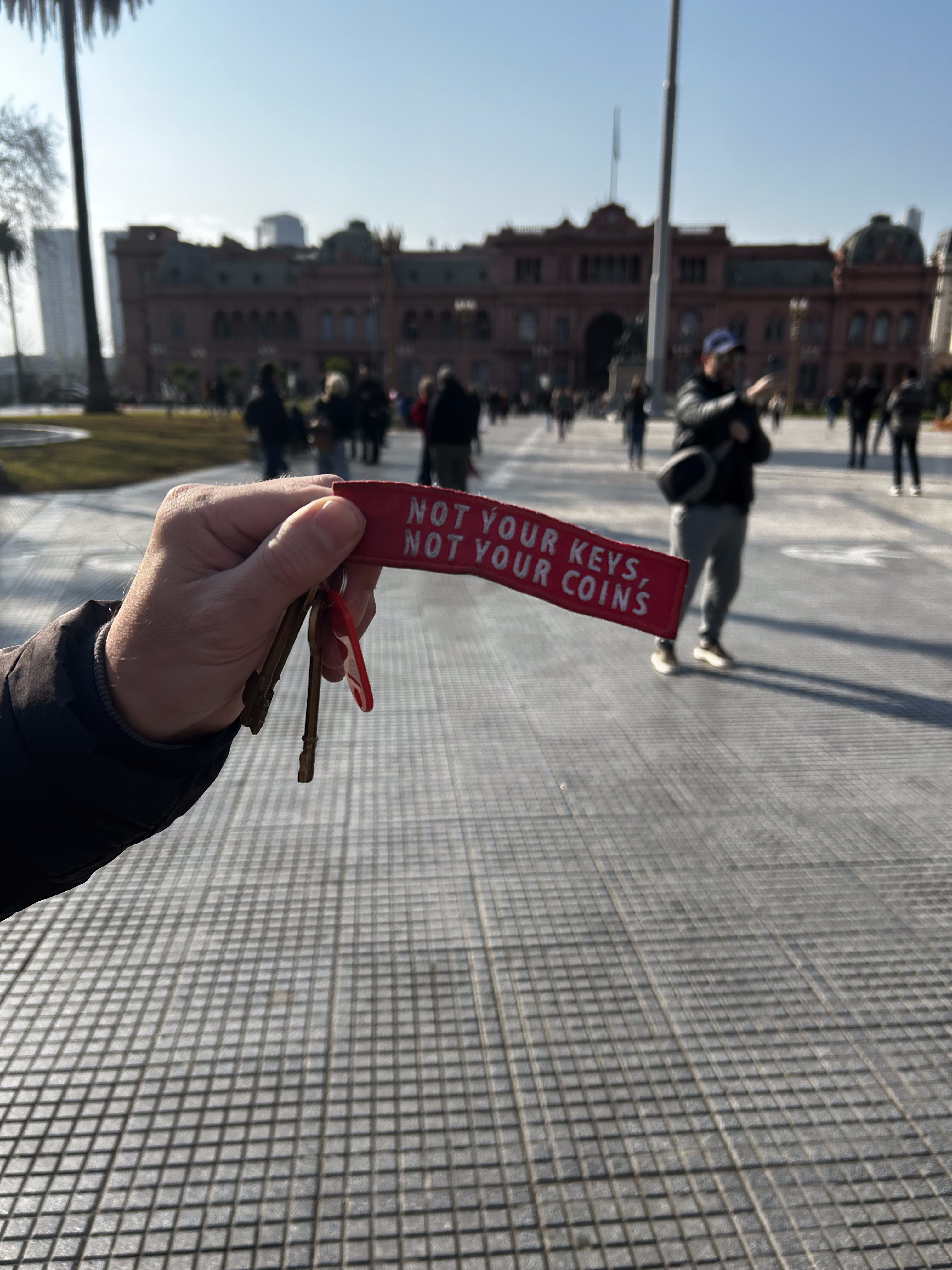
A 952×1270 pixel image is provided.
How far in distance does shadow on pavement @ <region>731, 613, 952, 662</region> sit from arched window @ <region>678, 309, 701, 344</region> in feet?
219

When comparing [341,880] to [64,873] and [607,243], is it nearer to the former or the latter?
[64,873]

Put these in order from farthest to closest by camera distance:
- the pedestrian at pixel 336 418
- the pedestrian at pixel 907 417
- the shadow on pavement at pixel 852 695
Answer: the pedestrian at pixel 907 417
the pedestrian at pixel 336 418
the shadow on pavement at pixel 852 695

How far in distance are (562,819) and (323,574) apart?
2.54m

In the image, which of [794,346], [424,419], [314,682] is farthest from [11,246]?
[794,346]

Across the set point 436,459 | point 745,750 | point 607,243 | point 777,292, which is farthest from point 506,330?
point 745,750

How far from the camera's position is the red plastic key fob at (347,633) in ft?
3.45

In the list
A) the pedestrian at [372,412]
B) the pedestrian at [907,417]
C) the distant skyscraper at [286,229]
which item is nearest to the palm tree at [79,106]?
the pedestrian at [372,412]

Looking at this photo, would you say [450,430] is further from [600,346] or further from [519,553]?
[600,346]

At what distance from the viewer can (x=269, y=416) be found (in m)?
10.5

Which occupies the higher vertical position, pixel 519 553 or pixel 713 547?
pixel 519 553

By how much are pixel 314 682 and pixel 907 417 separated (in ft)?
43.8

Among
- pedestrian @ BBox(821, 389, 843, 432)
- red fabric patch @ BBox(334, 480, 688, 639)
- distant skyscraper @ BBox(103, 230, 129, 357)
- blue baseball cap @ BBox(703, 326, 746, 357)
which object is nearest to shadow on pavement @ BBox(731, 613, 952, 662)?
blue baseball cap @ BBox(703, 326, 746, 357)

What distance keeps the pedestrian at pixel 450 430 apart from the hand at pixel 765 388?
4.80 m

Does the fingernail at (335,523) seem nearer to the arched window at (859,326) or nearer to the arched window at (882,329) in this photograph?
the arched window at (859,326)
